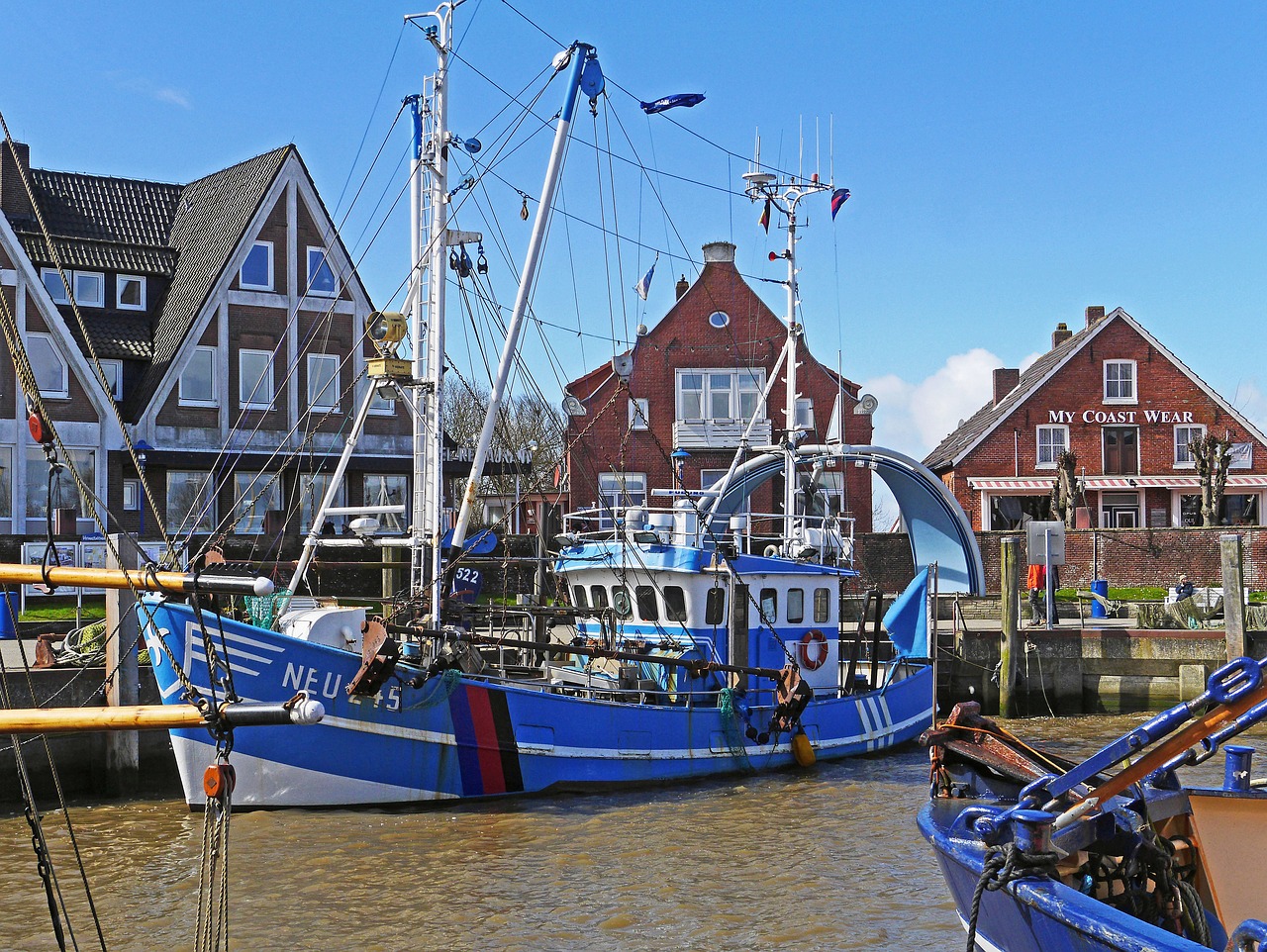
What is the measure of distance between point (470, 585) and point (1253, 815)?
40.0ft

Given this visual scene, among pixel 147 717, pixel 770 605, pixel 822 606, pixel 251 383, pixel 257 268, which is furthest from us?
pixel 257 268

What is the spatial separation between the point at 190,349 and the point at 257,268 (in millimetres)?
2540

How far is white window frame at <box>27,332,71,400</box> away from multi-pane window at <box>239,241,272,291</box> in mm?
4252

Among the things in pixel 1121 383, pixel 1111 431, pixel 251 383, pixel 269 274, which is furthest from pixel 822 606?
pixel 1121 383

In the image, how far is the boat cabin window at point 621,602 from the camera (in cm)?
1844

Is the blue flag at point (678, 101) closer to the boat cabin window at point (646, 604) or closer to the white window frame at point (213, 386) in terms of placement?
the boat cabin window at point (646, 604)

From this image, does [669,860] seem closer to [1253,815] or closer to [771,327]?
[1253,815]

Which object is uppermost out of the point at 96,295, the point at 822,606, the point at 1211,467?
the point at 96,295

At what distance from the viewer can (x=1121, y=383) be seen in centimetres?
3984

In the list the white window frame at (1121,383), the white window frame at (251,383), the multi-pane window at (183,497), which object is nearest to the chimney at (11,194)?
the white window frame at (251,383)

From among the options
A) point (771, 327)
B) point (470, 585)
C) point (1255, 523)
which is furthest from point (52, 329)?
point (1255, 523)

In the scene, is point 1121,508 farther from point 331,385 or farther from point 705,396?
point 331,385

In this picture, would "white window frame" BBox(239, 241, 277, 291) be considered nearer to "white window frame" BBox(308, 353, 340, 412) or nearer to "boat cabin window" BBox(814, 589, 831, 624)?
"white window frame" BBox(308, 353, 340, 412)

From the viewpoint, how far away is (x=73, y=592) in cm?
2466
